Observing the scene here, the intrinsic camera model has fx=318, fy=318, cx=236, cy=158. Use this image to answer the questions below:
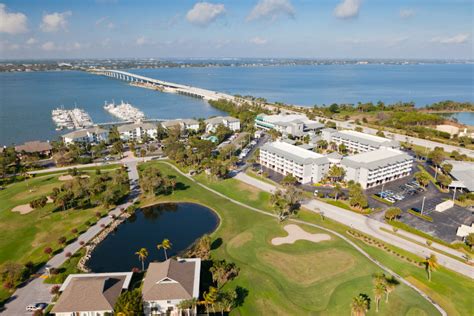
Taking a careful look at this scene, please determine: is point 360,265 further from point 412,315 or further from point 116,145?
point 116,145

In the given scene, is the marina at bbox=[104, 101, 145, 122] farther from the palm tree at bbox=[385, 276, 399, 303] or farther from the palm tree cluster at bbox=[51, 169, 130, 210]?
the palm tree at bbox=[385, 276, 399, 303]

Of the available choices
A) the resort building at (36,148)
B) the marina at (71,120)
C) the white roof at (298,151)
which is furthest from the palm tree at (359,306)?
the marina at (71,120)

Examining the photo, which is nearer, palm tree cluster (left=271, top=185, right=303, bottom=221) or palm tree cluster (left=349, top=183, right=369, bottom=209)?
palm tree cluster (left=271, top=185, right=303, bottom=221)

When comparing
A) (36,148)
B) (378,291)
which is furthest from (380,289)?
(36,148)

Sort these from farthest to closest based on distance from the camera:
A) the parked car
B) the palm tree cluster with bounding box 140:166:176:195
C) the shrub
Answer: the palm tree cluster with bounding box 140:166:176:195 → the shrub → the parked car

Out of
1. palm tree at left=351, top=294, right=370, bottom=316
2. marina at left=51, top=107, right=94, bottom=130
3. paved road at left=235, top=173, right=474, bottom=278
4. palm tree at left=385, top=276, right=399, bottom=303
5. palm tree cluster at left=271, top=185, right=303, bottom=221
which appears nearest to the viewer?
palm tree at left=351, top=294, right=370, bottom=316

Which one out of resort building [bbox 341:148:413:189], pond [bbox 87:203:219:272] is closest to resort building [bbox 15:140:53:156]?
pond [bbox 87:203:219:272]

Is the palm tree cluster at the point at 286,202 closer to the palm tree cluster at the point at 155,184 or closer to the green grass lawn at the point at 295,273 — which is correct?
the green grass lawn at the point at 295,273

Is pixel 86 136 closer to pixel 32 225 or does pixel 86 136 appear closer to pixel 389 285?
pixel 32 225
